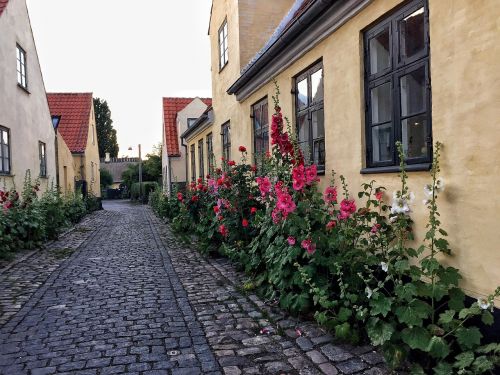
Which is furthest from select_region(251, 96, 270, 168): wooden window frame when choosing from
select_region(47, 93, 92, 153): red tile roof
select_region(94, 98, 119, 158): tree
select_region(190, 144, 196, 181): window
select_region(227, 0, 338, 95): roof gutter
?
select_region(94, 98, 119, 158): tree

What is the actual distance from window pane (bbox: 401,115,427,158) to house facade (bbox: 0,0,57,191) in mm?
9998

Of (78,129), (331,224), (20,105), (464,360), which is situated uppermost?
(78,129)

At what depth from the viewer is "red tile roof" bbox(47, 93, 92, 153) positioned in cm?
2531

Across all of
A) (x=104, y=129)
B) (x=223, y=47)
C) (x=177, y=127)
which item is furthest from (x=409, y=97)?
(x=104, y=129)

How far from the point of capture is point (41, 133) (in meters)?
14.8

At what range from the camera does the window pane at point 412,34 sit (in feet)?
13.4

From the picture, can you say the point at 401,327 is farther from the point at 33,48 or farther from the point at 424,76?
the point at 33,48

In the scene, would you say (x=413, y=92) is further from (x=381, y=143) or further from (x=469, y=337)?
(x=469, y=337)

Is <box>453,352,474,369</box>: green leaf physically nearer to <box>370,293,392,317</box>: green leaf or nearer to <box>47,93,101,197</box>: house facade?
<box>370,293,392,317</box>: green leaf

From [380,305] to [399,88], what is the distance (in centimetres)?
213

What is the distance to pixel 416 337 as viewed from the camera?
3207 millimetres

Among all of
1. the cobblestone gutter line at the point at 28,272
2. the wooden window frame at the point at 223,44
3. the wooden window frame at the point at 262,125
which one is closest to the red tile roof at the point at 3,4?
the wooden window frame at the point at 223,44

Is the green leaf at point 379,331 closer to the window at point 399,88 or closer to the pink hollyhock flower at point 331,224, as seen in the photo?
the pink hollyhock flower at point 331,224

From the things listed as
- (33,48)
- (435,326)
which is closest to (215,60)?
(33,48)
